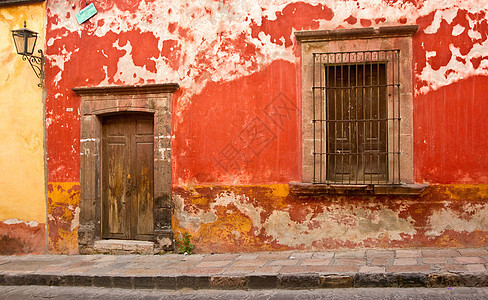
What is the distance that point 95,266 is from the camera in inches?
275

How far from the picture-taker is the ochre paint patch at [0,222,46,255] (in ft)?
26.9

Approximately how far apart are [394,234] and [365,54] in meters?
2.61

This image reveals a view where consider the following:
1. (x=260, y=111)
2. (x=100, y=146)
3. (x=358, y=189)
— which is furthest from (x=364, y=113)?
(x=100, y=146)

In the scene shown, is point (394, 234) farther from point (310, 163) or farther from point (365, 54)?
point (365, 54)

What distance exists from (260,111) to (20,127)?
14.0ft

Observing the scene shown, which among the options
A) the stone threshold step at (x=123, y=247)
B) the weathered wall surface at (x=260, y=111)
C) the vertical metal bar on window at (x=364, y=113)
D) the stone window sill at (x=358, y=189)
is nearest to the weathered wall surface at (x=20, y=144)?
the weathered wall surface at (x=260, y=111)

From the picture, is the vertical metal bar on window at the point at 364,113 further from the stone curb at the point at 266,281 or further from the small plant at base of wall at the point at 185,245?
the small plant at base of wall at the point at 185,245

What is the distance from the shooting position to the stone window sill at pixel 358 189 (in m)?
6.59

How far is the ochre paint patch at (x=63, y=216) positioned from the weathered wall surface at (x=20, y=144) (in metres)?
0.17

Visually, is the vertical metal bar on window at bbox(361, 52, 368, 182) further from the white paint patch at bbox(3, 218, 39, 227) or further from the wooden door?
the white paint patch at bbox(3, 218, 39, 227)

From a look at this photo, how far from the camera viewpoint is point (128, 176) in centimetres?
808

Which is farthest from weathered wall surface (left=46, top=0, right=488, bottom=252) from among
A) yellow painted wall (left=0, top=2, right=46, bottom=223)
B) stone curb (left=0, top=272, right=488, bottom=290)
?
stone curb (left=0, top=272, right=488, bottom=290)

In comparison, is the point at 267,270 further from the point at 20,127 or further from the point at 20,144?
the point at 20,127

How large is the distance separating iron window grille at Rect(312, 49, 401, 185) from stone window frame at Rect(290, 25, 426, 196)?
0.10 meters
